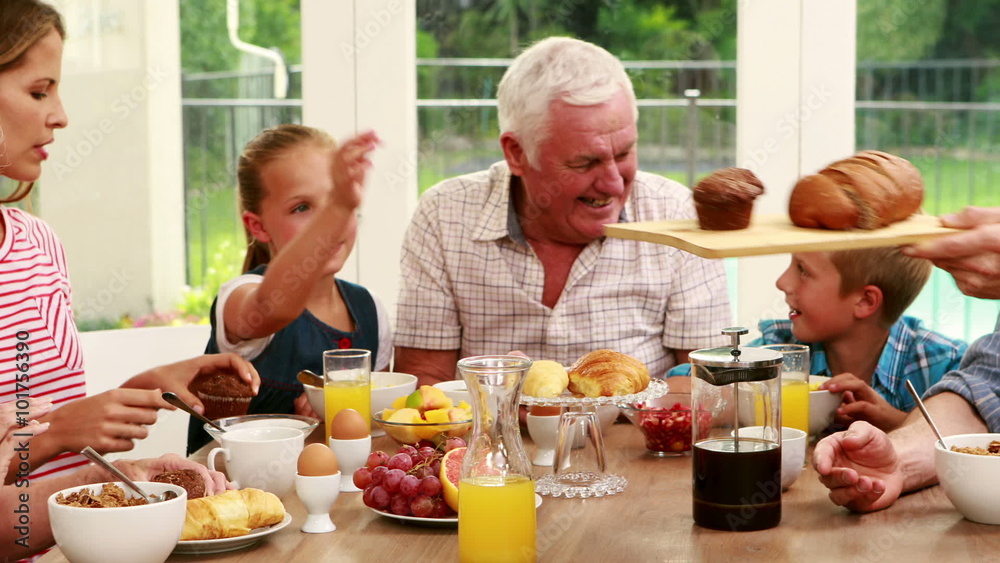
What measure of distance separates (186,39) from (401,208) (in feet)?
2.94

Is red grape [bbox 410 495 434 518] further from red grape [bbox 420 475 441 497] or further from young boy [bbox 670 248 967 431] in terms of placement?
young boy [bbox 670 248 967 431]

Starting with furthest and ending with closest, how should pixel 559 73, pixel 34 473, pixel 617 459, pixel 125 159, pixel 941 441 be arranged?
pixel 125 159 → pixel 559 73 → pixel 34 473 → pixel 617 459 → pixel 941 441

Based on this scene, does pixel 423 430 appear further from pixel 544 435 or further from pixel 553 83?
pixel 553 83

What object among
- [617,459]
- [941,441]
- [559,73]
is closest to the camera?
[941,441]

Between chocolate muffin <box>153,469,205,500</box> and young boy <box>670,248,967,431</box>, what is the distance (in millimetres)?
1164

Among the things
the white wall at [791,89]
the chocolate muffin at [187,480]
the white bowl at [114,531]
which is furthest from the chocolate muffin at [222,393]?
the white wall at [791,89]

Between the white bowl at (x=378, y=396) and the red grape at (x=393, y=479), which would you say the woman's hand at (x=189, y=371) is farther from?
the red grape at (x=393, y=479)

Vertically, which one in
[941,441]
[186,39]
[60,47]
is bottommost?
[941,441]

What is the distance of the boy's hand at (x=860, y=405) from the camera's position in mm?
1900

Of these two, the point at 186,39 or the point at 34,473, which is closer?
the point at 34,473

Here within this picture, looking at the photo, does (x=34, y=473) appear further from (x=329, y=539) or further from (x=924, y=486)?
(x=924, y=486)

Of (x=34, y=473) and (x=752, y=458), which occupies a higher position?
(x=752, y=458)

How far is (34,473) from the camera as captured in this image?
1.98 m

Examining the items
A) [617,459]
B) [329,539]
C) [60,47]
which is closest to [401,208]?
[60,47]
